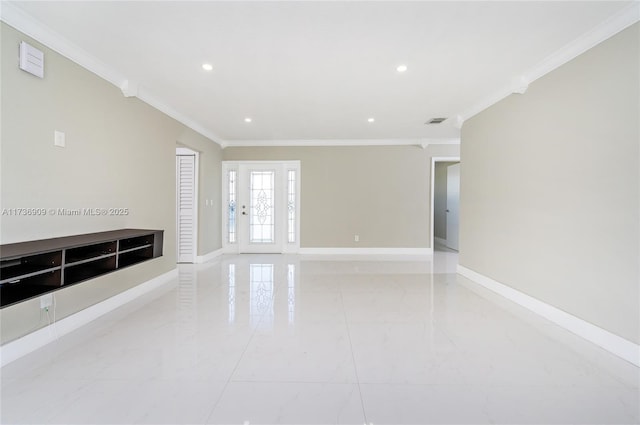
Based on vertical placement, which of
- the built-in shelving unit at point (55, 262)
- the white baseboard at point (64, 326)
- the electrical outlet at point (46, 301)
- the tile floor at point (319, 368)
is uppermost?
the built-in shelving unit at point (55, 262)

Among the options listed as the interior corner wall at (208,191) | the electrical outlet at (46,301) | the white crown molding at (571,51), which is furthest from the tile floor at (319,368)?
the white crown molding at (571,51)

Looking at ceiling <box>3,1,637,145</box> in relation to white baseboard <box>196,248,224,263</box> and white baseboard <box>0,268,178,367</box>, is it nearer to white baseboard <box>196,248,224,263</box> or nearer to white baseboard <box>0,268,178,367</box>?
white baseboard <box>0,268,178,367</box>

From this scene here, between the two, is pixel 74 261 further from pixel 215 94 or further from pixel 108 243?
pixel 215 94

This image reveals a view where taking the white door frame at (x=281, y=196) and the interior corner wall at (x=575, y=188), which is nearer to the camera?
the interior corner wall at (x=575, y=188)

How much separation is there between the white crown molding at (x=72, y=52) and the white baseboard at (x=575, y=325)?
487 centimetres

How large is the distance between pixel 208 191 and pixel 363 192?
3.17m

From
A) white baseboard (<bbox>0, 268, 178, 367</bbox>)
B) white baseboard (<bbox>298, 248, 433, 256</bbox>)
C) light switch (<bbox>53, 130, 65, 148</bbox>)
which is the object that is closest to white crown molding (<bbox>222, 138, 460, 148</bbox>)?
white baseboard (<bbox>298, 248, 433, 256</bbox>)

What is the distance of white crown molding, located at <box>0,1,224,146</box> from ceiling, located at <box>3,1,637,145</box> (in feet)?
0.06

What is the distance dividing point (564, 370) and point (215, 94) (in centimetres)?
423

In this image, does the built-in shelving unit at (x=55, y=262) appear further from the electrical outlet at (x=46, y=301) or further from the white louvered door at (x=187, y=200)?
the white louvered door at (x=187, y=200)

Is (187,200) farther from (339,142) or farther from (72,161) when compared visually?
(339,142)

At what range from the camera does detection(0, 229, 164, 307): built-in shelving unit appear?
1.88 meters

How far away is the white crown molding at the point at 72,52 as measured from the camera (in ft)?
6.86

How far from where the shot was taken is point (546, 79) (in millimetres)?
2879
